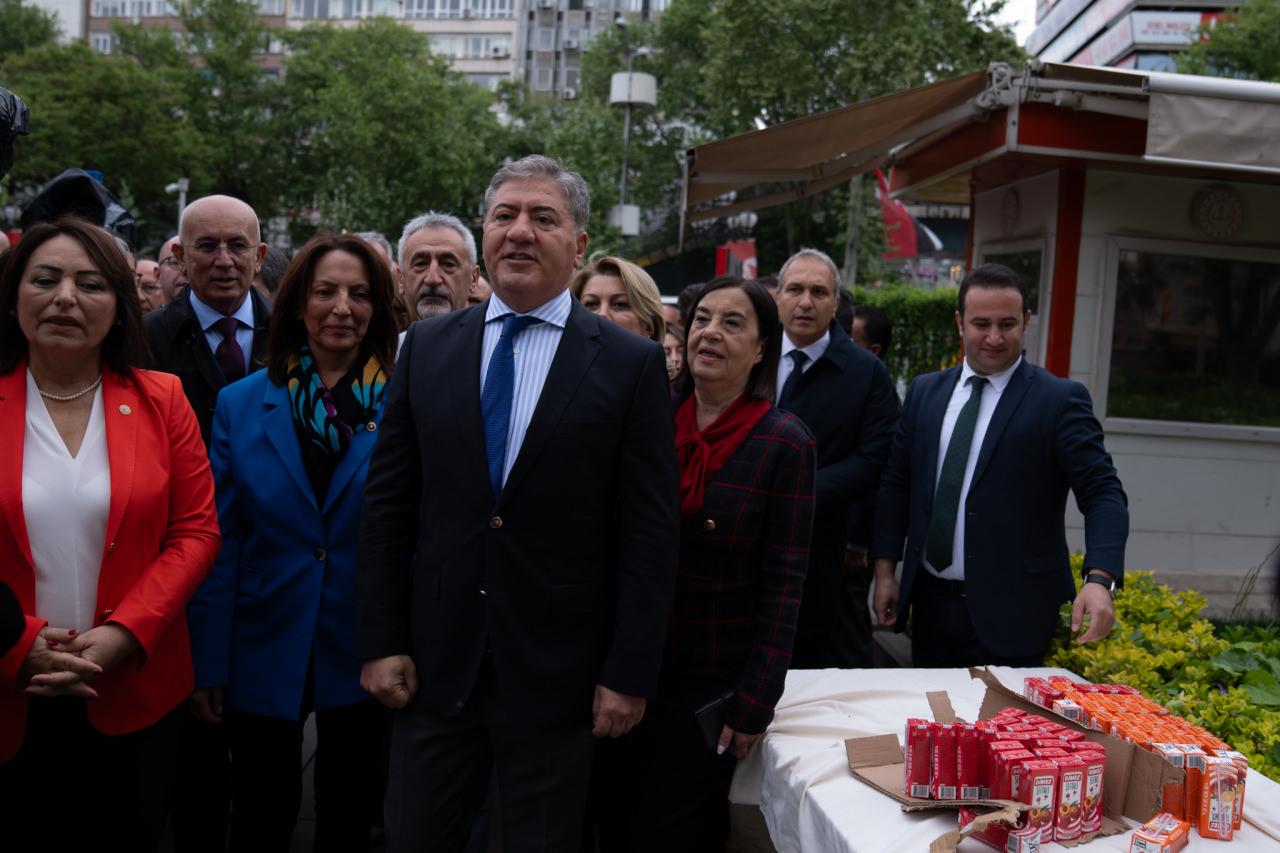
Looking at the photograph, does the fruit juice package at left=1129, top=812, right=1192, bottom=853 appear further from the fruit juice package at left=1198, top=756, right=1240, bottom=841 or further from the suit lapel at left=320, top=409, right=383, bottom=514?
the suit lapel at left=320, top=409, right=383, bottom=514

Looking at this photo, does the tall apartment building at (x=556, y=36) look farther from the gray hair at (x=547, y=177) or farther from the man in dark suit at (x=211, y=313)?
the gray hair at (x=547, y=177)

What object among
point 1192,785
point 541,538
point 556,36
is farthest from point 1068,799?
point 556,36

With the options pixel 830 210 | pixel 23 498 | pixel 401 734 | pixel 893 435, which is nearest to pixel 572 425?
pixel 401 734

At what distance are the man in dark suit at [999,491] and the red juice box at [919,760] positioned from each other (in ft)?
4.50

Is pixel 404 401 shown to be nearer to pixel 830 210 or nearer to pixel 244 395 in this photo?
pixel 244 395

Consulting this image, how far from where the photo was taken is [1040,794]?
7.34 ft

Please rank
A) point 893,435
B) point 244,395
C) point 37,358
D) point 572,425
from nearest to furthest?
point 572,425 → point 37,358 → point 244,395 → point 893,435

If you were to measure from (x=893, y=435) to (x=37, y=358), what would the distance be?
10.1ft

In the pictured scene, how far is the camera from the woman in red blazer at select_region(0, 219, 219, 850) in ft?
8.64

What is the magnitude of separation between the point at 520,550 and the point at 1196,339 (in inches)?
254

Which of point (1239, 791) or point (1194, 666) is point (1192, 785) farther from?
point (1194, 666)

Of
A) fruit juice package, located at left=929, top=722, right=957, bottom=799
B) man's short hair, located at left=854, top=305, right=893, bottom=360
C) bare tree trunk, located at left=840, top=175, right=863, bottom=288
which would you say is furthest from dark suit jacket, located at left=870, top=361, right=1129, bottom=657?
bare tree trunk, located at left=840, top=175, right=863, bottom=288

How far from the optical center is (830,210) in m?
40.2

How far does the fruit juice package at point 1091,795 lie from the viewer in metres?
2.30
